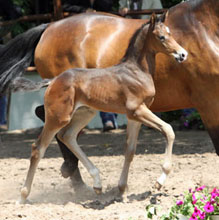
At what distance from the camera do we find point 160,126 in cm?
425

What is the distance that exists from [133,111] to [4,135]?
5.80m

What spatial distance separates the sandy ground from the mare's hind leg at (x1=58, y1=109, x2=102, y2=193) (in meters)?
A: 0.20

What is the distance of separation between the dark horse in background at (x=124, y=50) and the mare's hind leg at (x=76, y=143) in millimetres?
66

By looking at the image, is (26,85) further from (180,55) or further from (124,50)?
(180,55)

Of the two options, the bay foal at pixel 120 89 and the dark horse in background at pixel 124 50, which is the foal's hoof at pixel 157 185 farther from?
the dark horse in background at pixel 124 50

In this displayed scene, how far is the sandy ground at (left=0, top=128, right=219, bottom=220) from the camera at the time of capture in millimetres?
4133

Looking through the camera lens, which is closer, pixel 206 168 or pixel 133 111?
pixel 133 111

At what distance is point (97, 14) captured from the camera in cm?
569

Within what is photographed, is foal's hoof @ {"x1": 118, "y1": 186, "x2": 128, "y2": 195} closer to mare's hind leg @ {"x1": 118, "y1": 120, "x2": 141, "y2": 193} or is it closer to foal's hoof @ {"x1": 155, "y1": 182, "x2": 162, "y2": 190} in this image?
mare's hind leg @ {"x1": 118, "y1": 120, "x2": 141, "y2": 193}

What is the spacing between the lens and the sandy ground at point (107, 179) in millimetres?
4133

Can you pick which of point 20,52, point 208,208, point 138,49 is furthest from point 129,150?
point 20,52

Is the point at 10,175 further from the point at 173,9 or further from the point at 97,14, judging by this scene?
the point at 173,9

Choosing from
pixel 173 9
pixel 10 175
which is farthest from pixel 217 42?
pixel 10 175

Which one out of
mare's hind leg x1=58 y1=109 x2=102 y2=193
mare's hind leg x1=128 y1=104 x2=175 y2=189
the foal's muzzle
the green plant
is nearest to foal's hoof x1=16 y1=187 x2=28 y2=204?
mare's hind leg x1=58 y1=109 x2=102 y2=193
